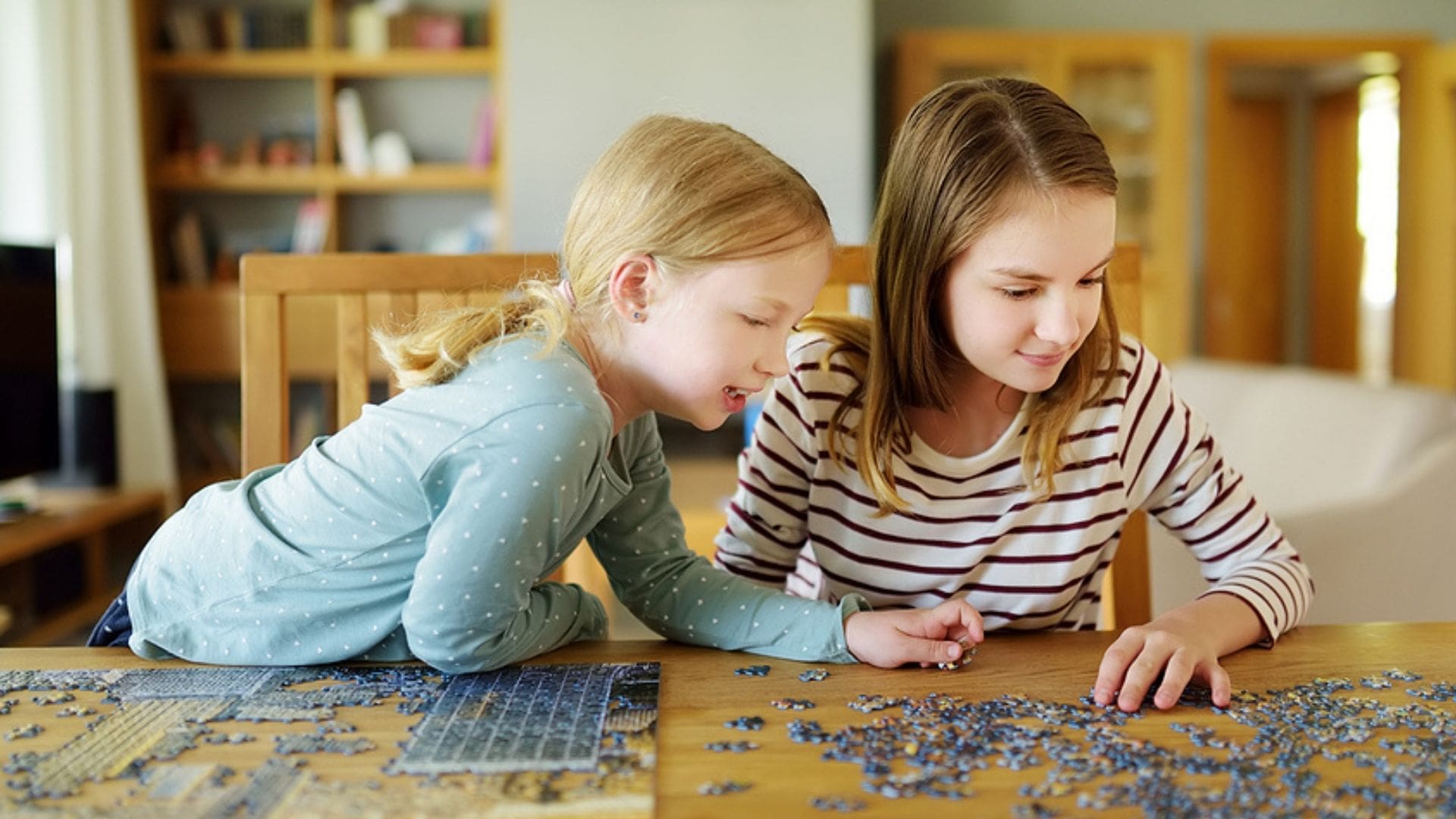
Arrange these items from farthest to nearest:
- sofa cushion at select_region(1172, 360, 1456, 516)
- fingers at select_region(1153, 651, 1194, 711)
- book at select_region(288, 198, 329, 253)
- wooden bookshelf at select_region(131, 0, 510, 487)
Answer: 1. book at select_region(288, 198, 329, 253)
2. wooden bookshelf at select_region(131, 0, 510, 487)
3. sofa cushion at select_region(1172, 360, 1456, 516)
4. fingers at select_region(1153, 651, 1194, 711)

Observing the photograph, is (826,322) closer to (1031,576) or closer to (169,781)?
(1031,576)

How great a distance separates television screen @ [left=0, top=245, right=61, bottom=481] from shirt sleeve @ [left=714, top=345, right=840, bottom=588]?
2.68 meters

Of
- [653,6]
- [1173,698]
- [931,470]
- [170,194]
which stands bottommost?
[1173,698]

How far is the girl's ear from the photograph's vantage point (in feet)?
3.69

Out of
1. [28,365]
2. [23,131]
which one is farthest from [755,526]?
[23,131]

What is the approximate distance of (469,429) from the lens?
103 centimetres

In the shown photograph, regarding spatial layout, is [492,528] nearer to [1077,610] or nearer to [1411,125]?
[1077,610]

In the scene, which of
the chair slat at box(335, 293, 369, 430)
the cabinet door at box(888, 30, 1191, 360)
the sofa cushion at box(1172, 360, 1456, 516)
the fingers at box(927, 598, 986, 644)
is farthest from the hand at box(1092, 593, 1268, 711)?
the cabinet door at box(888, 30, 1191, 360)

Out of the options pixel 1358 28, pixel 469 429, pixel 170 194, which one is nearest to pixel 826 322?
pixel 469 429

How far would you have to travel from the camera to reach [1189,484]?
4.48ft

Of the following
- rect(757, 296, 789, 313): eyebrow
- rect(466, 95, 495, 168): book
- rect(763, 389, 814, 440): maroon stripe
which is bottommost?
rect(763, 389, 814, 440): maroon stripe

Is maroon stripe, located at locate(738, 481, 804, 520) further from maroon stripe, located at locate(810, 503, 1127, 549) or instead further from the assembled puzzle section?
the assembled puzzle section

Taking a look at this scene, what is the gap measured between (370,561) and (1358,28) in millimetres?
6303

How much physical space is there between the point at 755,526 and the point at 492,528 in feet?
1.50
